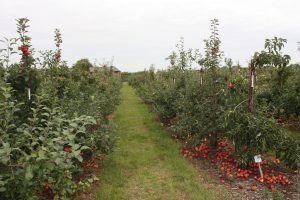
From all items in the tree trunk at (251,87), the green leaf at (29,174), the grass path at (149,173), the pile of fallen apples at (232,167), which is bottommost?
the grass path at (149,173)

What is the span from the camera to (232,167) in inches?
219

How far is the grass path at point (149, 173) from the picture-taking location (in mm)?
4883

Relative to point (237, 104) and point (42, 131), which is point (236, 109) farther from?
point (42, 131)

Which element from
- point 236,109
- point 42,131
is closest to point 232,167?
point 236,109

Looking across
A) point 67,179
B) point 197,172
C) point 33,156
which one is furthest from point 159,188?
point 33,156

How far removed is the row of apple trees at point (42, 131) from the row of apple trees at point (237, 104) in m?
2.14

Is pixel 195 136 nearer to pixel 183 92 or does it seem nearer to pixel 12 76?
pixel 183 92

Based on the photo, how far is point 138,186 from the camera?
207 inches

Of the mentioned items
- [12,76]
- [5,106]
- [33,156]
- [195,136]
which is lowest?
[195,136]

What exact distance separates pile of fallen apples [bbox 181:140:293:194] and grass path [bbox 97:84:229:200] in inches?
16.7

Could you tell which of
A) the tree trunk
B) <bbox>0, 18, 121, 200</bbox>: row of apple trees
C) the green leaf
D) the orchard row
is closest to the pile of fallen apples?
the orchard row

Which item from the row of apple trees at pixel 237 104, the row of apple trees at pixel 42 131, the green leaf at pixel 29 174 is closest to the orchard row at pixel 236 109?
the row of apple trees at pixel 237 104

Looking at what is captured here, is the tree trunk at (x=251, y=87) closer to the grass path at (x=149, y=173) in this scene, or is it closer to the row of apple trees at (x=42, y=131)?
the grass path at (x=149, y=173)

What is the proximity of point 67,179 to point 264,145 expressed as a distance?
3086 millimetres
